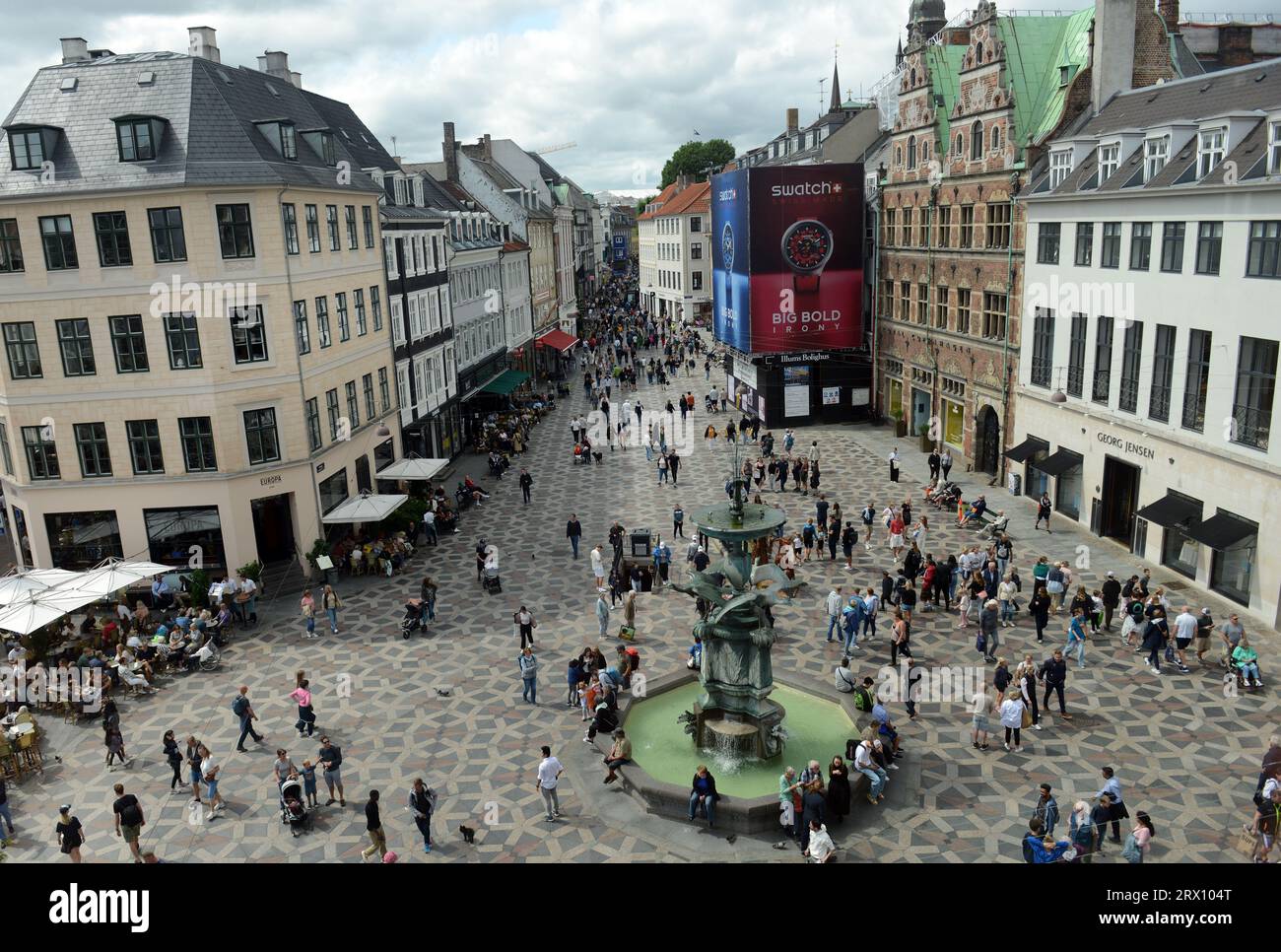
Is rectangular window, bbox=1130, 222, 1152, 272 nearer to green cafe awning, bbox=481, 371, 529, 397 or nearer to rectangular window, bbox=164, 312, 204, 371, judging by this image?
rectangular window, bbox=164, 312, 204, 371

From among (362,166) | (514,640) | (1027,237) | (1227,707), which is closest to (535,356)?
(362,166)

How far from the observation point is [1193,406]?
1034 inches

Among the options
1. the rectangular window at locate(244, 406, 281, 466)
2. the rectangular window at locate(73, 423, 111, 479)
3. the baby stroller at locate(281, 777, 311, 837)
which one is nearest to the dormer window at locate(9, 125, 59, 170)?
the rectangular window at locate(73, 423, 111, 479)

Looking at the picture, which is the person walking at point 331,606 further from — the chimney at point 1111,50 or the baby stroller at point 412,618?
the chimney at point 1111,50

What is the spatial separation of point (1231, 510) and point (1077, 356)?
9.13 metres

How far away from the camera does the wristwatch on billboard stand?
49.6 metres

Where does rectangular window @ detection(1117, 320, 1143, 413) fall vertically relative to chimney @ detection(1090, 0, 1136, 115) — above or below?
below

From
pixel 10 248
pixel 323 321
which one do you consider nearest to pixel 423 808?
pixel 323 321

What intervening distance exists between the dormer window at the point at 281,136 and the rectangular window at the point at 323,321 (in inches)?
188

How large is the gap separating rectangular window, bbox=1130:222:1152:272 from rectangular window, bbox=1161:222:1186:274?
0.67 metres

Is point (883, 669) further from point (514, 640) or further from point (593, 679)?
point (514, 640)

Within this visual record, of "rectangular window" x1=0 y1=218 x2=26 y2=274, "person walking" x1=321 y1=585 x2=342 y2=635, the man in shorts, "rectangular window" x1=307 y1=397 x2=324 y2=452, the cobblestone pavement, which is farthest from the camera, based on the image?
"rectangular window" x1=307 y1=397 x2=324 y2=452

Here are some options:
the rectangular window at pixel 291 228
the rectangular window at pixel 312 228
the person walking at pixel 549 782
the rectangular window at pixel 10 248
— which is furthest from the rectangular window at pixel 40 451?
the person walking at pixel 549 782

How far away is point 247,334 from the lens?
2894 cm
